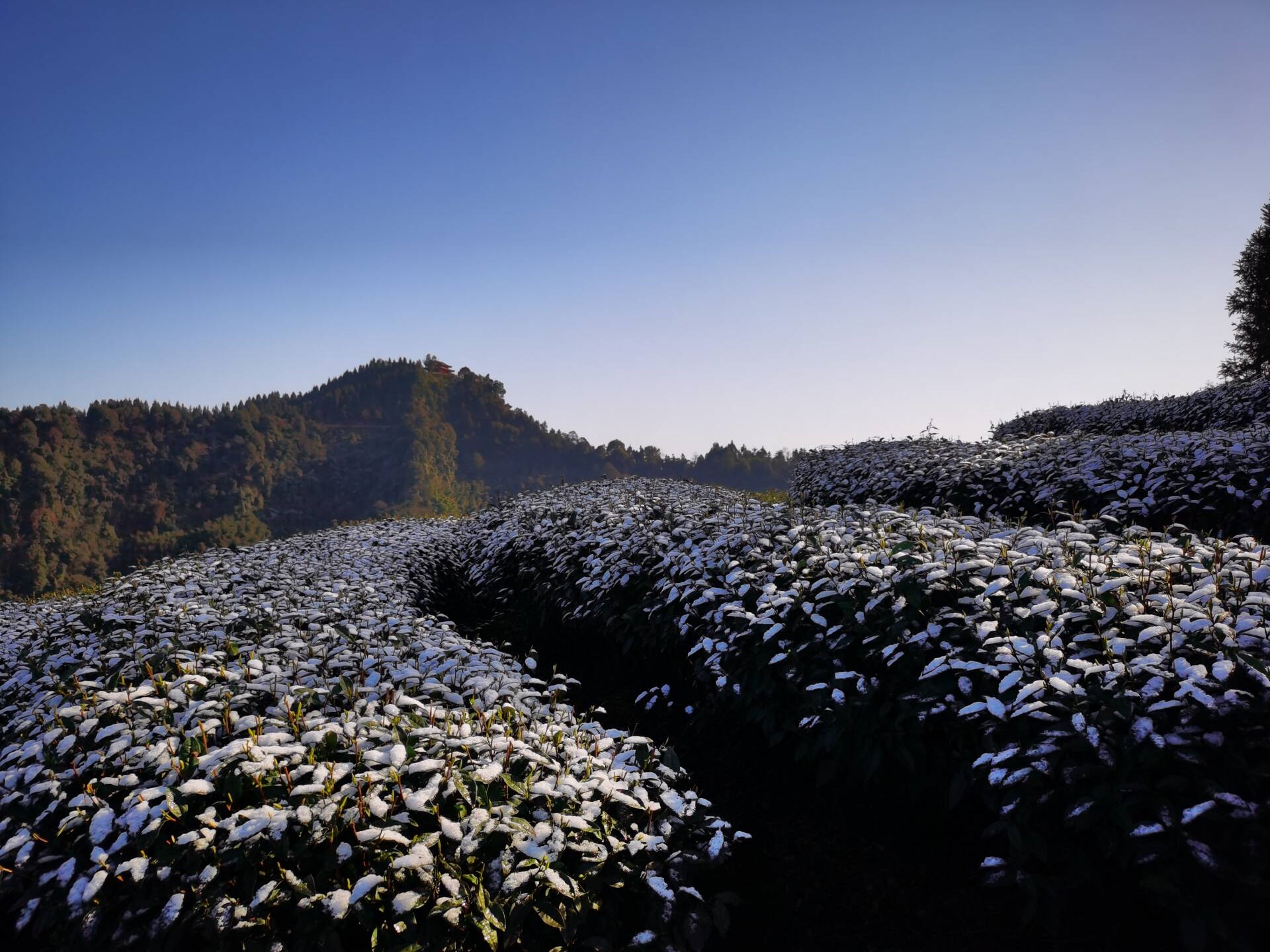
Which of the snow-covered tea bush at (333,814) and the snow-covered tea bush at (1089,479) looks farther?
the snow-covered tea bush at (1089,479)

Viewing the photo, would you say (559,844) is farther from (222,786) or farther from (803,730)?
(803,730)

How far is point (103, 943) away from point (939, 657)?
3.72 meters

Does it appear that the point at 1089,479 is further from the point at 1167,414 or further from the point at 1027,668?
the point at 1167,414

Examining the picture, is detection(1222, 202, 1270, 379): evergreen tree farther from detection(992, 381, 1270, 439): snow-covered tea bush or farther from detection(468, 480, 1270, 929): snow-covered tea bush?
detection(468, 480, 1270, 929): snow-covered tea bush

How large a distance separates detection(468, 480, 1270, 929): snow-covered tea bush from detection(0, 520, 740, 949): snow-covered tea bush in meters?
1.06

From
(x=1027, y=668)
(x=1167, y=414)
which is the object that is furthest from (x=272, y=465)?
(x=1027, y=668)

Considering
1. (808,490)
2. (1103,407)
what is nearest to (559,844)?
(808,490)

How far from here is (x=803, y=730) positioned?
3.88m

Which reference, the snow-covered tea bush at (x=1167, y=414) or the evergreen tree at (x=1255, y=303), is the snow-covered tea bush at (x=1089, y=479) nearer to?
the snow-covered tea bush at (x=1167, y=414)

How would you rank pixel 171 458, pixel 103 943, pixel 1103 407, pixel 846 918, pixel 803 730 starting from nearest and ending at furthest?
pixel 103 943, pixel 846 918, pixel 803 730, pixel 1103 407, pixel 171 458

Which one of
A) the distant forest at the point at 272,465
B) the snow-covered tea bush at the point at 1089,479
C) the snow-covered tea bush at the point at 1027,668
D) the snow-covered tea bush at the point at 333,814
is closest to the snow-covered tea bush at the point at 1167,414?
the snow-covered tea bush at the point at 1089,479

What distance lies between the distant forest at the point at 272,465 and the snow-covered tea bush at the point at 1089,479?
4050 centimetres

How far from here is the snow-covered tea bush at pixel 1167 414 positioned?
45.3ft

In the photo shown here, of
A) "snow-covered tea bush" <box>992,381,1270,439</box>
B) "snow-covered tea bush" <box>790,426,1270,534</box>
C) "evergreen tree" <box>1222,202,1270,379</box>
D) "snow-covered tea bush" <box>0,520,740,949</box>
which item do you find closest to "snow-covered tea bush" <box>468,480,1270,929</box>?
"snow-covered tea bush" <box>0,520,740,949</box>
